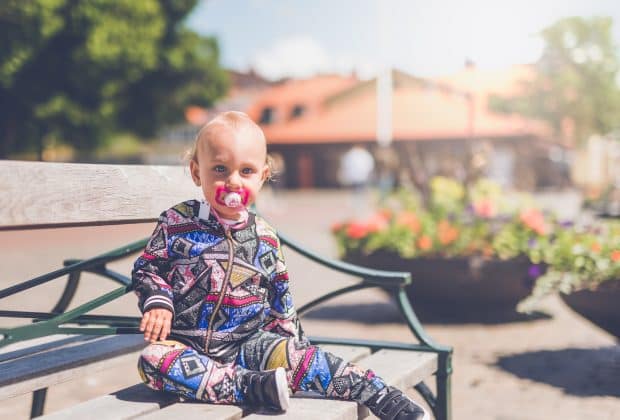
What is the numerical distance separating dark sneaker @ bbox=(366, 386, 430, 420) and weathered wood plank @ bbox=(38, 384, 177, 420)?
1.80 feet

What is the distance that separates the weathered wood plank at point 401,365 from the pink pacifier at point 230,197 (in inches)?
27.4

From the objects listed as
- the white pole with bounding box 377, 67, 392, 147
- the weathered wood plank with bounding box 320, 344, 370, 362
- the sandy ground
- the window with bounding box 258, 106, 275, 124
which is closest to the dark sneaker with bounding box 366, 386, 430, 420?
the weathered wood plank with bounding box 320, 344, 370, 362

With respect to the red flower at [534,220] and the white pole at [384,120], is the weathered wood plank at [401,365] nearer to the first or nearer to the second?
the red flower at [534,220]

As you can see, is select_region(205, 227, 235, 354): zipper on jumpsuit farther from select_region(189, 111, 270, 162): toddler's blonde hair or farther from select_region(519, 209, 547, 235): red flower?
select_region(519, 209, 547, 235): red flower

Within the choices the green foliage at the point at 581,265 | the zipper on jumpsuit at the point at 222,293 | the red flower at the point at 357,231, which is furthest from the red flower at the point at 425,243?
the zipper on jumpsuit at the point at 222,293

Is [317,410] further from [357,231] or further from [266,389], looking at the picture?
[357,231]

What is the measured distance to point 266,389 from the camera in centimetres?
205

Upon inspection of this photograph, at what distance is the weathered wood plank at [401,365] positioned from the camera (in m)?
2.40

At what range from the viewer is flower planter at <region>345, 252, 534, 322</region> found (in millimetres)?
5301

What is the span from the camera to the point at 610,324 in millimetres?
3781

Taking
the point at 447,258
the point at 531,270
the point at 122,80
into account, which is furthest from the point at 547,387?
the point at 122,80

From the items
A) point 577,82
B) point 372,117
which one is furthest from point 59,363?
point 372,117

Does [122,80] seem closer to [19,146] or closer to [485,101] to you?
[19,146]

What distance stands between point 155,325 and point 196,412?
0.25 metres
